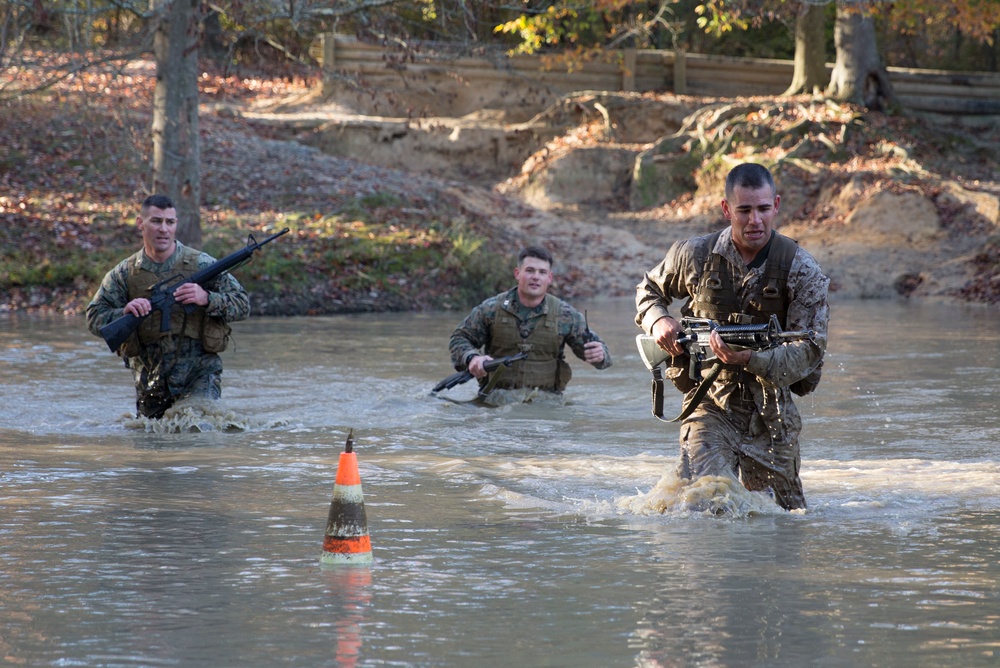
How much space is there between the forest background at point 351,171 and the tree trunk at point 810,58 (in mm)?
98

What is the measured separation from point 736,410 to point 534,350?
15.3 feet

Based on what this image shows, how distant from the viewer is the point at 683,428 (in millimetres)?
7324

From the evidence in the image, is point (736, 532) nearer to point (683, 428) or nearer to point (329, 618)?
point (683, 428)

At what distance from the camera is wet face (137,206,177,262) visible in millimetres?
10391

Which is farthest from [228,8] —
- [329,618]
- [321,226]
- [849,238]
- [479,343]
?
[329,618]

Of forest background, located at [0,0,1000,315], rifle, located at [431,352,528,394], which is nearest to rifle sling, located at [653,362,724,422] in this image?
rifle, located at [431,352,528,394]

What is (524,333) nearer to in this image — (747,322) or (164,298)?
(164,298)

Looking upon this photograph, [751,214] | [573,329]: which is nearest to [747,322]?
[751,214]

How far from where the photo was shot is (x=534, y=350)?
11.8 metres

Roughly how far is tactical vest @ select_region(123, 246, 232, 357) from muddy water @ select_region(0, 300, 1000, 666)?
0.58 m

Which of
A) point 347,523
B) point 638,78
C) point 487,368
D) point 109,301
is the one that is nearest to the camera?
point 347,523

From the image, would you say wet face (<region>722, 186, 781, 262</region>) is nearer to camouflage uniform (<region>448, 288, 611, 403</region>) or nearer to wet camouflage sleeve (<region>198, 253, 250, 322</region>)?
wet camouflage sleeve (<region>198, 253, 250, 322</region>)

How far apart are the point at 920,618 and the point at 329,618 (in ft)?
7.38

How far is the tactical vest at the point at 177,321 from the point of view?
10.5m
